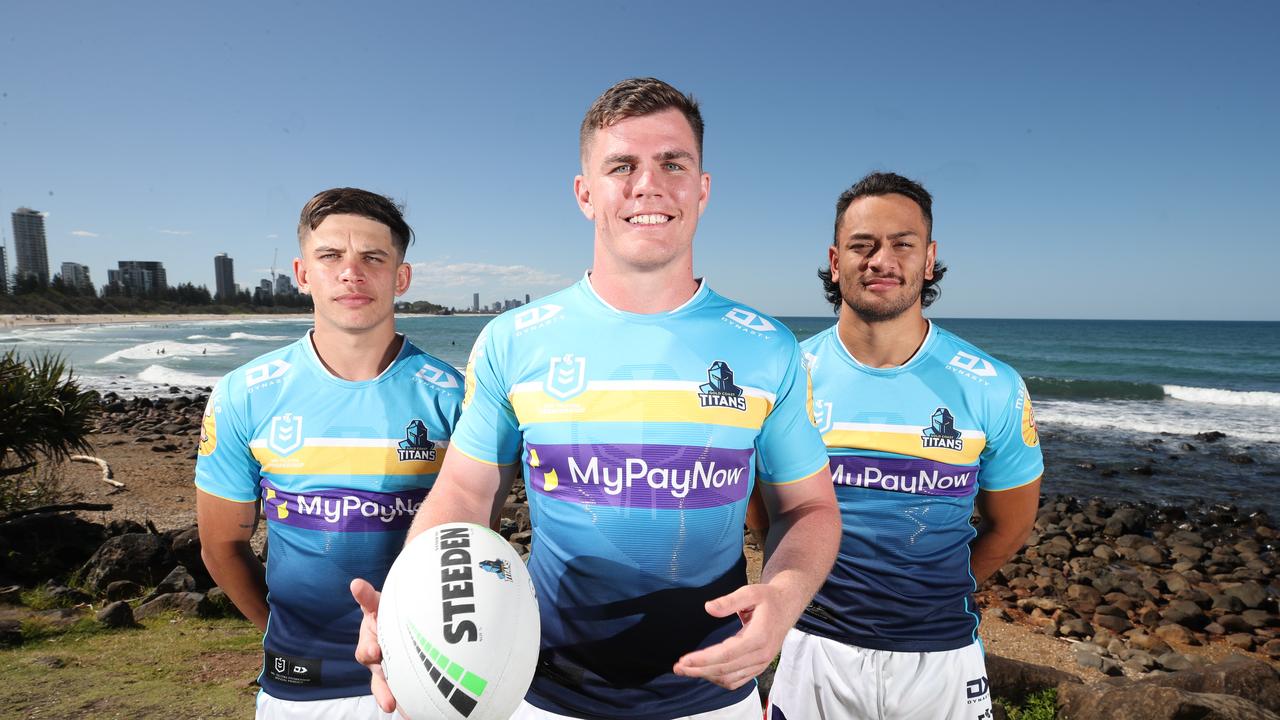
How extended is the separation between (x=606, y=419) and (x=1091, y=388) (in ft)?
131

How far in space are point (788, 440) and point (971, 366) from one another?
Answer: 4.98 feet

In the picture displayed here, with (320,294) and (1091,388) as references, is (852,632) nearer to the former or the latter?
(320,294)

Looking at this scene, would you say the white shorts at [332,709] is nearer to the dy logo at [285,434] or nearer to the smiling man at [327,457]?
the smiling man at [327,457]

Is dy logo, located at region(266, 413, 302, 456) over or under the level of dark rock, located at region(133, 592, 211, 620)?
over

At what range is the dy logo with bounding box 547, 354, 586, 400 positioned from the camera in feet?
7.67

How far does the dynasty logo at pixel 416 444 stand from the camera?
9.77 feet

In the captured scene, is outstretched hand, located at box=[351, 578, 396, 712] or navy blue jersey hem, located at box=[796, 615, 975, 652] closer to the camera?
outstretched hand, located at box=[351, 578, 396, 712]

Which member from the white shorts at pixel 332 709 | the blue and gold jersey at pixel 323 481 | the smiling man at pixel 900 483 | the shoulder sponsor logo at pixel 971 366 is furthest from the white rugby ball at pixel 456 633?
the shoulder sponsor logo at pixel 971 366

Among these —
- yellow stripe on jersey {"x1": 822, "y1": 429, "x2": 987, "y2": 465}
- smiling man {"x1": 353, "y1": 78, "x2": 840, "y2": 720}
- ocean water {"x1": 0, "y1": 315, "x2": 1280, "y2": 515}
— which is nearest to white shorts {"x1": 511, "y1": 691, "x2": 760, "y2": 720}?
smiling man {"x1": 353, "y1": 78, "x2": 840, "y2": 720}

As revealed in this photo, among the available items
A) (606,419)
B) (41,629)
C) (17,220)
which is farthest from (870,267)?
(17,220)

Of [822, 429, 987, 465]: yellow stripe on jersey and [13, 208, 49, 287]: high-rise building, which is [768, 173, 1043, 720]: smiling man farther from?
[13, 208, 49, 287]: high-rise building

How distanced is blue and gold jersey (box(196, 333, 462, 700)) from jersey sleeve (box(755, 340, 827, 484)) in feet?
4.90

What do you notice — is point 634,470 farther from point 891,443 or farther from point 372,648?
point 891,443

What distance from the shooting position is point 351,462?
2957mm
